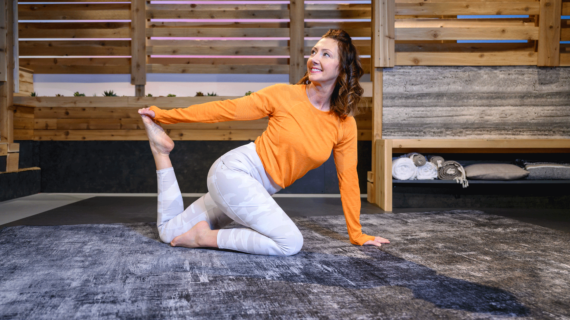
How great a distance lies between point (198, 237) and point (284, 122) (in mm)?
638

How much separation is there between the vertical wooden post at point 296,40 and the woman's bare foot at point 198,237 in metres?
2.62

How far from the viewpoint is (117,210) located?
3.20 metres

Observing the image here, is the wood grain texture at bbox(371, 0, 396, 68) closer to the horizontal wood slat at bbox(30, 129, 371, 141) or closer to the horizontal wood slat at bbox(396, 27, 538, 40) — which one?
the horizontal wood slat at bbox(396, 27, 538, 40)

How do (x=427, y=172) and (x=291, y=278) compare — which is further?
(x=427, y=172)

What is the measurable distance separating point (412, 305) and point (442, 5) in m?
3.11

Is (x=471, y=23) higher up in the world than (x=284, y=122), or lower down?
higher up

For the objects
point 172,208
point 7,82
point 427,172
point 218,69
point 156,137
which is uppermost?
point 218,69

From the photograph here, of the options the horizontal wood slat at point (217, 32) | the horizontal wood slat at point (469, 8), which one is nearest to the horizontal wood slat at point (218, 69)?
the horizontal wood slat at point (217, 32)

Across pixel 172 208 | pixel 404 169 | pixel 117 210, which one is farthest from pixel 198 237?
pixel 404 169

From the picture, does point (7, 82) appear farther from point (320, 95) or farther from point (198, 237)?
point (320, 95)

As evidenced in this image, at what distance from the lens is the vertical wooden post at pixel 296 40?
13.5 ft

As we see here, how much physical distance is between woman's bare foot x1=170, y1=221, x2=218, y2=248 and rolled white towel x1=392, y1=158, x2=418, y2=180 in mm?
1959

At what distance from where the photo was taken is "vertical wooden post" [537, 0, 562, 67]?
3.40 meters

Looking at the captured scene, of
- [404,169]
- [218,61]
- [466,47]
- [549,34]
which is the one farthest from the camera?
[218,61]
